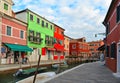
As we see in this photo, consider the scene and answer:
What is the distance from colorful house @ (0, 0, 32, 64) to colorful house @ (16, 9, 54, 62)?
74.3 inches

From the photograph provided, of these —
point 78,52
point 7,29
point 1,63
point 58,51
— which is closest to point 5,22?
point 7,29

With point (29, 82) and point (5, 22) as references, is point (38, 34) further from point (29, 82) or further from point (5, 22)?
point (29, 82)

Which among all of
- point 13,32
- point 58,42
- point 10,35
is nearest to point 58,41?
point 58,42

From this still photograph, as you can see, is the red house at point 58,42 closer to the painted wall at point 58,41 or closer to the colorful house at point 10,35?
the painted wall at point 58,41

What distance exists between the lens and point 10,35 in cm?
2905

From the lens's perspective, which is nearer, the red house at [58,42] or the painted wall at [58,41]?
the red house at [58,42]

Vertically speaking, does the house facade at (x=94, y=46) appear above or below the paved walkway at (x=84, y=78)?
above

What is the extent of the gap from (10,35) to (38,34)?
10.4 m

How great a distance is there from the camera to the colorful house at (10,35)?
2709cm

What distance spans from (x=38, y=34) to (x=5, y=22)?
1177cm

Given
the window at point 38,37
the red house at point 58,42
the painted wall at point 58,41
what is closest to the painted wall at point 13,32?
the window at point 38,37

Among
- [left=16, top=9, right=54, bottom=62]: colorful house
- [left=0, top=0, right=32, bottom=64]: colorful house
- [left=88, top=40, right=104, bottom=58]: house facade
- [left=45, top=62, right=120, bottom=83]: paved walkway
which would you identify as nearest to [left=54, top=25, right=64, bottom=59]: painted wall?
[left=16, top=9, right=54, bottom=62]: colorful house

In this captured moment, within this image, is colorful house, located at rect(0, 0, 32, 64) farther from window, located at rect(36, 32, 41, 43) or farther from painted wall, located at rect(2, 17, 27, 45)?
window, located at rect(36, 32, 41, 43)

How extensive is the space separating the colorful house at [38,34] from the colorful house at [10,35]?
189cm
